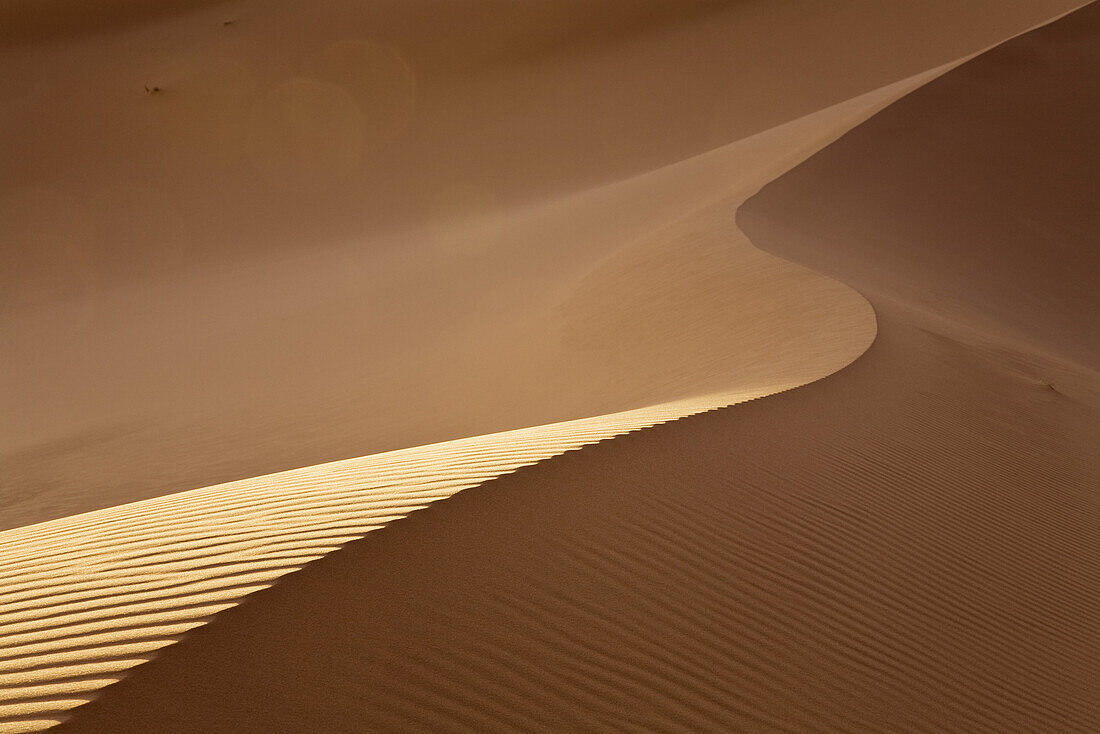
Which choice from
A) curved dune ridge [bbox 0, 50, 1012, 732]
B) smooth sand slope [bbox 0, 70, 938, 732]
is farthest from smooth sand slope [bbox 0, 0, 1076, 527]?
curved dune ridge [bbox 0, 50, 1012, 732]

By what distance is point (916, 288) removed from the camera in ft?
36.4

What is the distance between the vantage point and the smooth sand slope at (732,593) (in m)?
3.00

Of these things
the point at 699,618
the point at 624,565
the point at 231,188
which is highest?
the point at 231,188

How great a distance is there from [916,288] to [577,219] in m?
6.09

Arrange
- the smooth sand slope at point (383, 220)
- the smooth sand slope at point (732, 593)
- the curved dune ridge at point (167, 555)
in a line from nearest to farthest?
the curved dune ridge at point (167, 555) < the smooth sand slope at point (732, 593) < the smooth sand slope at point (383, 220)

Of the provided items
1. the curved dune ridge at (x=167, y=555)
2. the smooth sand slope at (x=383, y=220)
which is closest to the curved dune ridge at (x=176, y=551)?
the curved dune ridge at (x=167, y=555)

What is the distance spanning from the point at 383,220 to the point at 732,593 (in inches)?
634

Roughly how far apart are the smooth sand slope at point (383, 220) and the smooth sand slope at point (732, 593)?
50.0 inches

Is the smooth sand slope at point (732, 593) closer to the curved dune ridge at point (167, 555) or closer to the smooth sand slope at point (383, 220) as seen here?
the curved dune ridge at point (167, 555)

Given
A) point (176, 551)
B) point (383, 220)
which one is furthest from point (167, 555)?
point (383, 220)

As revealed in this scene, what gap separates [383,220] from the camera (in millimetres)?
19266

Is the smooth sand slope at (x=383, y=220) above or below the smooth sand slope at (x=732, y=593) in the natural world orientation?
above

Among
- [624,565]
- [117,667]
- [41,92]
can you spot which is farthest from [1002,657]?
[41,92]

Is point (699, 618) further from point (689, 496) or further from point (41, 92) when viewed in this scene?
point (41, 92)
